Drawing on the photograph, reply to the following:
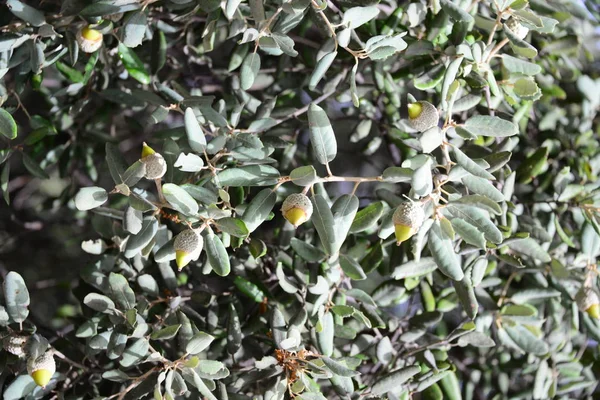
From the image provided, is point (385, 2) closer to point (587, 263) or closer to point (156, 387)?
point (587, 263)

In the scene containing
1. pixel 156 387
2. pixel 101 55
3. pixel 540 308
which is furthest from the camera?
pixel 540 308

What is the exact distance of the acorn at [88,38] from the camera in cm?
91

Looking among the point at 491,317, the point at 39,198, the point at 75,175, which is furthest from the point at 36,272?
the point at 491,317

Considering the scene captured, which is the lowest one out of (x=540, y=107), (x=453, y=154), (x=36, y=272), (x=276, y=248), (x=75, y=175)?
(x=36, y=272)

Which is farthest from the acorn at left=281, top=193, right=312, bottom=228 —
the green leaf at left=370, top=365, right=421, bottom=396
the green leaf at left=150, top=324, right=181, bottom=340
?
the green leaf at left=370, top=365, right=421, bottom=396

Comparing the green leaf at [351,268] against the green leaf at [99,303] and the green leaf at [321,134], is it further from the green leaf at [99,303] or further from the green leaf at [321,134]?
the green leaf at [99,303]

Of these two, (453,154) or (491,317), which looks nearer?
(453,154)

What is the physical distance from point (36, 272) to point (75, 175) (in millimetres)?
272

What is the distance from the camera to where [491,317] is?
1076mm

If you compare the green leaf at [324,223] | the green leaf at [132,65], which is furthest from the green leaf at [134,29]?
the green leaf at [324,223]

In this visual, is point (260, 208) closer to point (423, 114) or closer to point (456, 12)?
point (423, 114)

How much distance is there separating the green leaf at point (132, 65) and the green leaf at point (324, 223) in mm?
338

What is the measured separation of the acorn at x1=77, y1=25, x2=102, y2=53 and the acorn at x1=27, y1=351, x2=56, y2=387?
410 millimetres

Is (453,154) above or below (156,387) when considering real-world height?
above
